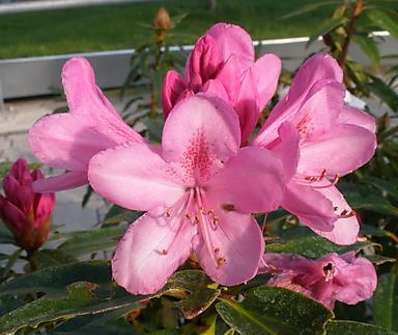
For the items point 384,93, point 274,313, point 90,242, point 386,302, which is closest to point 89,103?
point 274,313

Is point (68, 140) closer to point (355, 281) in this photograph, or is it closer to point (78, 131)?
point (78, 131)

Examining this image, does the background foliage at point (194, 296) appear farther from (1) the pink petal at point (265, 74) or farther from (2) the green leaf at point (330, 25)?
(1) the pink petal at point (265, 74)

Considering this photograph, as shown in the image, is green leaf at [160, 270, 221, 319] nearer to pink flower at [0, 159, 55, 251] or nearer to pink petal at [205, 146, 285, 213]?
pink petal at [205, 146, 285, 213]

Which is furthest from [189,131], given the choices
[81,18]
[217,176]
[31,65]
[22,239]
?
[81,18]

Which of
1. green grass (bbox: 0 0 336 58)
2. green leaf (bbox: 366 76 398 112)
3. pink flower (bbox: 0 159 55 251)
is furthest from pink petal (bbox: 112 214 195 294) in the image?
green grass (bbox: 0 0 336 58)

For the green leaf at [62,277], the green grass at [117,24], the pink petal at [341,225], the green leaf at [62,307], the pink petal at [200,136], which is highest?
the pink petal at [200,136]

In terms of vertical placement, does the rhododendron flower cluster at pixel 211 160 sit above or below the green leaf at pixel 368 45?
above

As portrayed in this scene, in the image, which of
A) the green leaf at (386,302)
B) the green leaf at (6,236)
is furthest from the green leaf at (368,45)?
the green leaf at (6,236)
